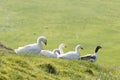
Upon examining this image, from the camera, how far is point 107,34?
6231 cm

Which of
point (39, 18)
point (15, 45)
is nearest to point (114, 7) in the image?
point (39, 18)

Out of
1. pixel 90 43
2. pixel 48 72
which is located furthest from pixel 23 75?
pixel 90 43

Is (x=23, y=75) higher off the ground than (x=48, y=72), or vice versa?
(x=23, y=75)

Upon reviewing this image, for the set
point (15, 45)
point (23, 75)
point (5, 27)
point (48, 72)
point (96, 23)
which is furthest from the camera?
point (96, 23)

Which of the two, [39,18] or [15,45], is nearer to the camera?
[15,45]

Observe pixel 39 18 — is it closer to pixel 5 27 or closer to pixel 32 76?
pixel 5 27

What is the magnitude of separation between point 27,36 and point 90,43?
29.6ft

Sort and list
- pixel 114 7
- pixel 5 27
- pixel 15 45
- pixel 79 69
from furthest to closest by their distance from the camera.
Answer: pixel 114 7 < pixel 5 27 < pixel 15 45 < pixel 79 69

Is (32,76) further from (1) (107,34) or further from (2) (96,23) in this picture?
(2) (96,23)

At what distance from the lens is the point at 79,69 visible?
65.6ft

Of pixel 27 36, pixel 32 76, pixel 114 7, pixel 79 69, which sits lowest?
pixel 114 7

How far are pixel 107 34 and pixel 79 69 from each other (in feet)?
141

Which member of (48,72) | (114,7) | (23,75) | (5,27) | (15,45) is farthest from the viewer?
(114,7)

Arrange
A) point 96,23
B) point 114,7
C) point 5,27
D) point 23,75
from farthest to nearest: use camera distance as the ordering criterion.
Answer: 1. point 114,7
2. point 96,23
3. point 5,27
4. point 23,75
